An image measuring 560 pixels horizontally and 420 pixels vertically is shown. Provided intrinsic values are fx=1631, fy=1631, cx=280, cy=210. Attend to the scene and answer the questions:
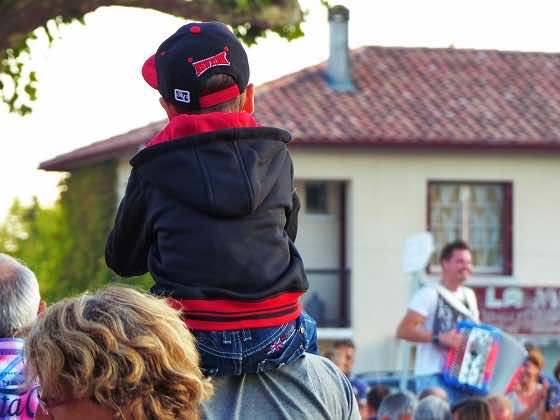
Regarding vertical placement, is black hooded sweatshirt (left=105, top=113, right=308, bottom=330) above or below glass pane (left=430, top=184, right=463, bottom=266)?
above

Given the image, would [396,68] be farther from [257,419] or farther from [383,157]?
[257,419]

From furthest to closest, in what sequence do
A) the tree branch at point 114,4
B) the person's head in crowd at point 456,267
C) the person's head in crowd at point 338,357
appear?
the person's head in crowd at point 338,357, the person's head in crowd at point 456,267, the tree branch at point 114,4

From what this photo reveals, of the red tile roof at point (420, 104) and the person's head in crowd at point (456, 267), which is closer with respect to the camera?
the person's head in crowd at point (456, 267)

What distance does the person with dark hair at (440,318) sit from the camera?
36.1ft

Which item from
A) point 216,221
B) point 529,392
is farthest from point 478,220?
point 216,221

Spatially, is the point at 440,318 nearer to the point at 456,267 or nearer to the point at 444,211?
the point at 456,267

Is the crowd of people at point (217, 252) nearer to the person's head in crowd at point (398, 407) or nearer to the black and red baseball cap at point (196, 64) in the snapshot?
the black and red baseball cap at point (196, 64)

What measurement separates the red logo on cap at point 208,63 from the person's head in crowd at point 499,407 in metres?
5.98

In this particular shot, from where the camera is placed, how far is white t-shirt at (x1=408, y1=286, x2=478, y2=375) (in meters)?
11.1

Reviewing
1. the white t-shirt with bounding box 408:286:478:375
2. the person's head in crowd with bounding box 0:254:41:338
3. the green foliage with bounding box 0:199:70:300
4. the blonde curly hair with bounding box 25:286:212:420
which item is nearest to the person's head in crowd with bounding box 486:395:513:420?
the white t-shirt with bounding box 408:286:478:375

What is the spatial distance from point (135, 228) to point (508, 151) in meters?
33.4

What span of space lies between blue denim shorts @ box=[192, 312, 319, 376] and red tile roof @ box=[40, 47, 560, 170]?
31157 millimetres

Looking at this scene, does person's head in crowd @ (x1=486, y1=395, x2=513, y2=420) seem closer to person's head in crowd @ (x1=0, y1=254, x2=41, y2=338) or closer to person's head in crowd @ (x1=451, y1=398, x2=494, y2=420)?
person's head in crowd @ (x1=451, y1=398, x2=494, y2=420)

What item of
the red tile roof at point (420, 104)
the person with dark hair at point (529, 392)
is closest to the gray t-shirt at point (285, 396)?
the person with dark hair at point (529, 392)
